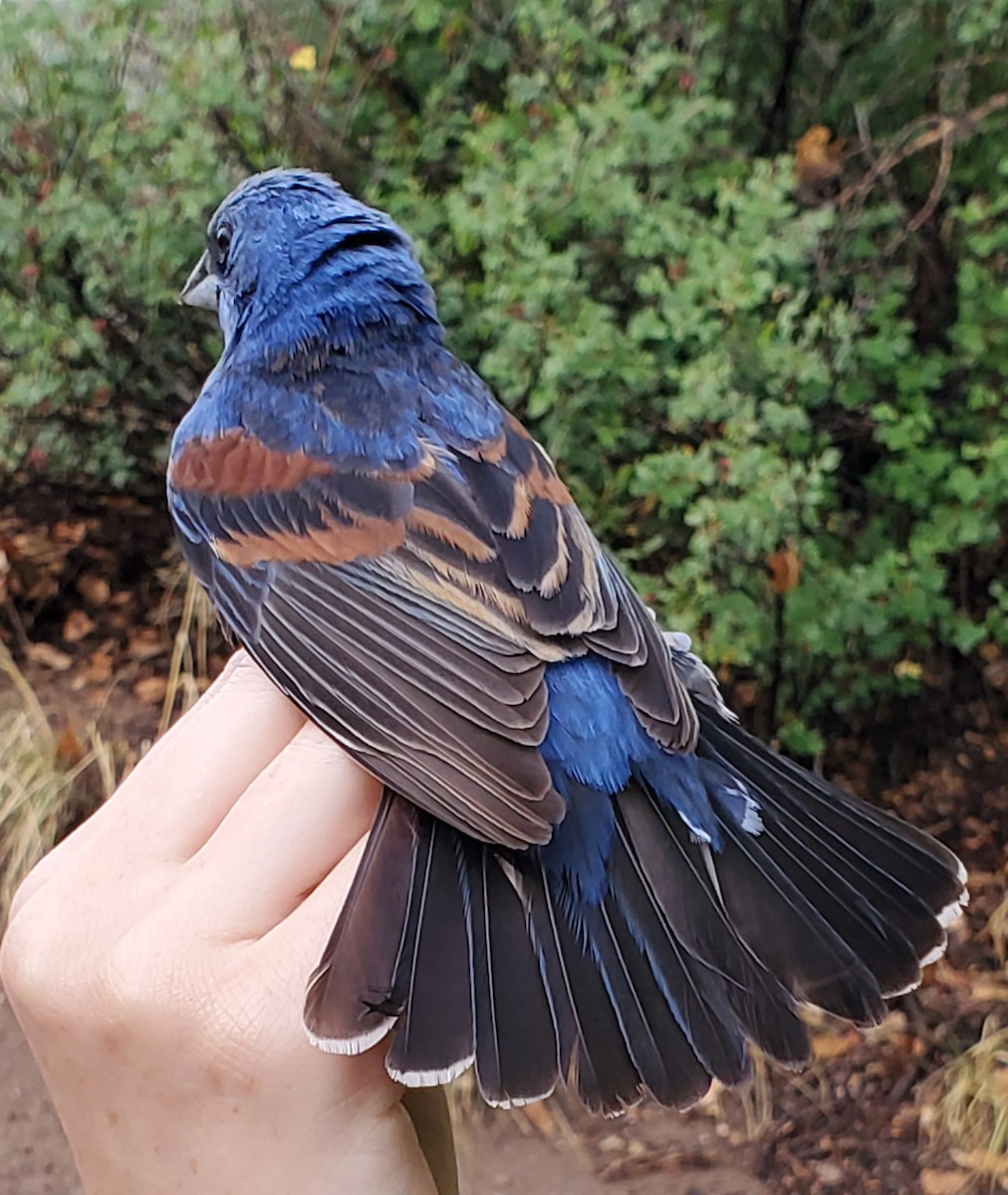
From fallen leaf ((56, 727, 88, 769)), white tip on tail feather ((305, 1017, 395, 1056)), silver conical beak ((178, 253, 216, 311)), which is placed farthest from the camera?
fallen leaf ((56, 727, 88, 769))

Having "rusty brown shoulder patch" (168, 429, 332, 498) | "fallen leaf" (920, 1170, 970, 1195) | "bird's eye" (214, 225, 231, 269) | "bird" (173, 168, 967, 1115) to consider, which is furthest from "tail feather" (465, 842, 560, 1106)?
"fallen leaf" (920, 1170, 970, 1195)

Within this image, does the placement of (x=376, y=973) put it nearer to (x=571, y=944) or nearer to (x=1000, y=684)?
(x=571, y=944)

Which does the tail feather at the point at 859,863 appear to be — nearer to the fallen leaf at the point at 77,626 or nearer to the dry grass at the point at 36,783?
the dry grass at the point at 36,783

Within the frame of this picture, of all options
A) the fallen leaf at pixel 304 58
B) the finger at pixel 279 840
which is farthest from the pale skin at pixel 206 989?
the fallen leaf at pixel 304 58

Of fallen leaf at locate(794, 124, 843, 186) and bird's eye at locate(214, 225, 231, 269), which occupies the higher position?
fallen leaf at locate(794, 124, 843, 186)

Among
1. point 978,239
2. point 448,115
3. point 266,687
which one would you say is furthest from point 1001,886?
point 448,115

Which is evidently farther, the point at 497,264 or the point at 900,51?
the point at 900,51

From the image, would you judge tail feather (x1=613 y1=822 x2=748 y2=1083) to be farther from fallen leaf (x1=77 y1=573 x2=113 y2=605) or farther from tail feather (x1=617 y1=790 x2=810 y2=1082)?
fallen leaf (x1=77 y1=573 x2=113 y2=605)
